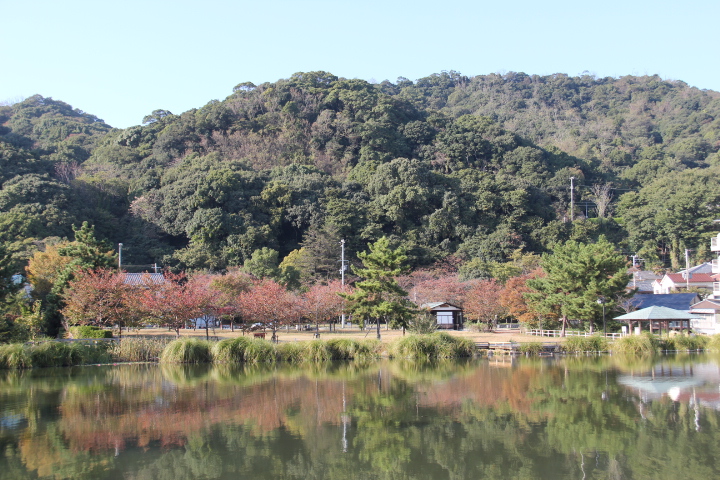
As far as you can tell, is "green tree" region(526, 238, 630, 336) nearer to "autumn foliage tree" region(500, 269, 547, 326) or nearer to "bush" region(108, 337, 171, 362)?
"autumn foliage tree" region(500, 269, 547, 326)

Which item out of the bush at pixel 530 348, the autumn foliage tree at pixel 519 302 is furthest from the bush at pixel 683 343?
the autumn foliage tree at pixel 519 302

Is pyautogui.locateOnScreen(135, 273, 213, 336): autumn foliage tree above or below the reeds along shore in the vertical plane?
above

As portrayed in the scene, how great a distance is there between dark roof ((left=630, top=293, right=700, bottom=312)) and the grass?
1946 cm

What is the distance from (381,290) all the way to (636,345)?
12.2m

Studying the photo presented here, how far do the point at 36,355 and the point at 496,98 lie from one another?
341 ft

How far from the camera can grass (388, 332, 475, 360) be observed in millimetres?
24703

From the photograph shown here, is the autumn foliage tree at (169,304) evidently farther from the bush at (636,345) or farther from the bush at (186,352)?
the bush at (636,345)

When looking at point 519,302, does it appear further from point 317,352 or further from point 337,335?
point 317,352

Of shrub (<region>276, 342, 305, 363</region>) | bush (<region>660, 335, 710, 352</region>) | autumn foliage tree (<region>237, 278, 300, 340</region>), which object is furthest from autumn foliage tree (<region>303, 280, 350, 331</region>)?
bush (<region>660, 335, 710, 352</region>)

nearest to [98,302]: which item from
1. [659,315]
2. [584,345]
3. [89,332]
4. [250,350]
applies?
[89,332]

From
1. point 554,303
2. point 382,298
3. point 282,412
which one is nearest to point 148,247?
point 382,298

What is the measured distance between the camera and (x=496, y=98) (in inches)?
4461

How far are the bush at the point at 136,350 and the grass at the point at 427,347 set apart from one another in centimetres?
991

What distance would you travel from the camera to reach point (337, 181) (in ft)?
214
